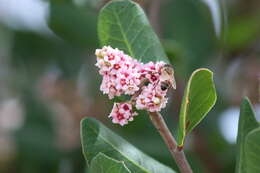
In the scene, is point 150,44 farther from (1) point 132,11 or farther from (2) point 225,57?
(2) point 225,57

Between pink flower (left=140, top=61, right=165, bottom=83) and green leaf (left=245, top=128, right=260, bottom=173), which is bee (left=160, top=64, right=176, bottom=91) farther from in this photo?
green leaf (left=245, top=128, right=260, bottom=173)

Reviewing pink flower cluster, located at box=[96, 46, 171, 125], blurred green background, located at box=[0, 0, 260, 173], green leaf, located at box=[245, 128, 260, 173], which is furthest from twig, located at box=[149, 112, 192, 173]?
blurred green background, located at box=[0, 0, 260, 173]

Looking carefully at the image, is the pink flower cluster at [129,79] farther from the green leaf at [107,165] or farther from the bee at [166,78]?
the green leaf at [107,165]

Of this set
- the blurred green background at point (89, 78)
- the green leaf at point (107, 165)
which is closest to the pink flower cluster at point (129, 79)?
the green leaf at point (107, 165)

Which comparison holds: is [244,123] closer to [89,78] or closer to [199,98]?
[199,98]

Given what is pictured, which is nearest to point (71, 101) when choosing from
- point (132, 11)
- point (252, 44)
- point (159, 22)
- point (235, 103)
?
point (159, 22)

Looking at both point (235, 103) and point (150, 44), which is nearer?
point (150, 44)
